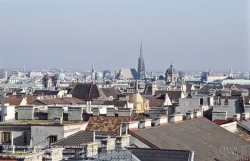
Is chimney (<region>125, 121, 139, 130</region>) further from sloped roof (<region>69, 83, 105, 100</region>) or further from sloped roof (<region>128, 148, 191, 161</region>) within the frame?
sloped roof (<region>69, 83, 105, 100</region>)

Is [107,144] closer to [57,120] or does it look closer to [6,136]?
[57,120]

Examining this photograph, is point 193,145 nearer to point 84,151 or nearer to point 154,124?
point 154,124

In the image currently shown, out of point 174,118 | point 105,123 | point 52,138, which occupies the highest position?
point 174,118

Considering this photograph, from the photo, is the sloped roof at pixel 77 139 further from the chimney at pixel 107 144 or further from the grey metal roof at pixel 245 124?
the grey metal roof at pixel 245 124

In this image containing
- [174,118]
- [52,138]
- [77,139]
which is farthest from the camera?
[174,118]

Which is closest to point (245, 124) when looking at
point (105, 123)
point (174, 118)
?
point (174, 118)

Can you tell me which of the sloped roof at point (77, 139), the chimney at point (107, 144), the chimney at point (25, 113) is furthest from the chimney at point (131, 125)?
the chimney at point (25, 113)

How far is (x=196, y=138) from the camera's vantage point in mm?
35031

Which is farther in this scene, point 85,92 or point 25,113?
point 85,92

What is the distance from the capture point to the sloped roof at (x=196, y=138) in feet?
105

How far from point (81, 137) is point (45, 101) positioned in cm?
3785

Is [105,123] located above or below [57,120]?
below

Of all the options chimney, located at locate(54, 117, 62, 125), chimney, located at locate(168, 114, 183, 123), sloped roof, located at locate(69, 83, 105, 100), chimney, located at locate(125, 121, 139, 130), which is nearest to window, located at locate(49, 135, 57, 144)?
chimney, located at locate(54, 117, 62, 125)

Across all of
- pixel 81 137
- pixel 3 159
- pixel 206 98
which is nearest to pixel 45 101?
pixel 206 98
